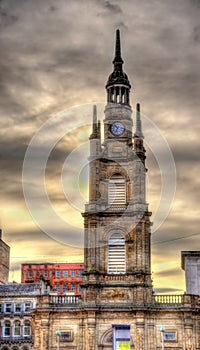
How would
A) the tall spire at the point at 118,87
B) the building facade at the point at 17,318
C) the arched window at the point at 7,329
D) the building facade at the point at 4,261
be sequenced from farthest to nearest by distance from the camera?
1. the building facade at the point at 4,261
2. the arched window at the point at 7,329
3. the building facade at the point at 17,318
4. the tall spire at the point at 118,87

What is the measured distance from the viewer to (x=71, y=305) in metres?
60.8

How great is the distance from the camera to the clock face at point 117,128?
66375 mm

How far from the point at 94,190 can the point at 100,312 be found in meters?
12.4

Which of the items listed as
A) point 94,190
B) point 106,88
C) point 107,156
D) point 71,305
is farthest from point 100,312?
point 106,88

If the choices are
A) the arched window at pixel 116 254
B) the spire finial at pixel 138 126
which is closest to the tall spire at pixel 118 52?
the spire finial at pixel 138 126

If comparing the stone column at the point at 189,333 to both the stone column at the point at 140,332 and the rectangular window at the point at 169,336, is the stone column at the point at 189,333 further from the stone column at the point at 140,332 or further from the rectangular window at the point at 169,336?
the stone column at the point at 140,332

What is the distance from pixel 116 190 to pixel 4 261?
51.6 metres

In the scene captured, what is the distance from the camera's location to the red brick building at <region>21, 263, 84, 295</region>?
137988mm

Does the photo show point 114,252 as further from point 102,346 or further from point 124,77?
point 124,77

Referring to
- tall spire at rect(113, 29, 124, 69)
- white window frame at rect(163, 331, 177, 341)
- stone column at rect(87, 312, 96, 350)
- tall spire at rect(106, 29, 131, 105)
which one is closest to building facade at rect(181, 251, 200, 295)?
white window frame at rect(163, 331, 177, 341)

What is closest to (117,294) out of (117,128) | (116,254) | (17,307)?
(116,254)

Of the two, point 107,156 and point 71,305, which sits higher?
point 107,156

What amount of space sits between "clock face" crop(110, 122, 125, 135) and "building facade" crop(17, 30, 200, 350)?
236 cm

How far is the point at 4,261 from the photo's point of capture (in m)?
110
